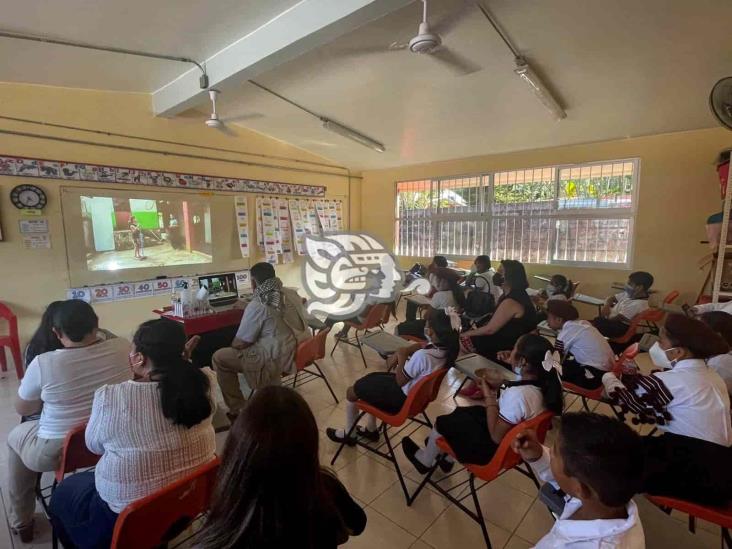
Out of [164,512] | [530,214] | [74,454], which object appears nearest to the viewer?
[164,512]

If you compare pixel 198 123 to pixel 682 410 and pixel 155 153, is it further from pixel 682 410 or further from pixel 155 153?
pixel 682 410

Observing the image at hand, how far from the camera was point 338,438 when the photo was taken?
2.47 meters

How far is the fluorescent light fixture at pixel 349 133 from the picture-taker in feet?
15.8

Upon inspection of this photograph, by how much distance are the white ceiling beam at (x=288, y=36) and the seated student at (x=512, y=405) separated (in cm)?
213

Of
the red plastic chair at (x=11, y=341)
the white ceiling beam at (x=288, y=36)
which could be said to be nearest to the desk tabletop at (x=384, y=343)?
the white ceiling beam at (x=288, y=36)

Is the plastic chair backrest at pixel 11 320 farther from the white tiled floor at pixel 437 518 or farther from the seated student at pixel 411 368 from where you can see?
the seated student at pixel 411 368

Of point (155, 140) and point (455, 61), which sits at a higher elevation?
point (455, 61)

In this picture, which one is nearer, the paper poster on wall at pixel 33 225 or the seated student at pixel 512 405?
the seated student at pixel 512 405

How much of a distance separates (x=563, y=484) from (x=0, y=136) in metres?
5.30

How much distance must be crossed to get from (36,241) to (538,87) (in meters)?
5.31

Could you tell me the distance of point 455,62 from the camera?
315 centimetres

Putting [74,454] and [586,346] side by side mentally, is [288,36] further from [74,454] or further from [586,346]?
[586,346]

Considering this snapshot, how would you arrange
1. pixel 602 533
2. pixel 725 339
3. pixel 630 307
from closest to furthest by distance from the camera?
pixel 602 533 → pixel 725 339 → pixel 630 307

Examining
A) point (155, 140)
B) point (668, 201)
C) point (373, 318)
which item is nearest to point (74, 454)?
point (373, 318)
